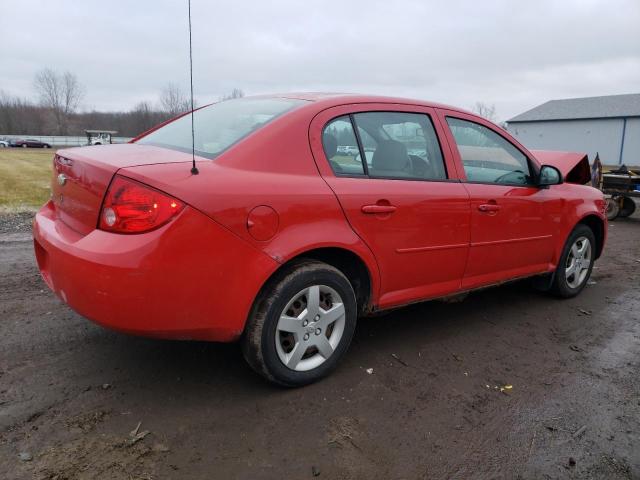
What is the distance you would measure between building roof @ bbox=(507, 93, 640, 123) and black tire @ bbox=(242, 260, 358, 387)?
167 ft

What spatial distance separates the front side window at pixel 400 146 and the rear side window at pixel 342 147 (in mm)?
71

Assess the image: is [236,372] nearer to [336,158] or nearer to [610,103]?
[336,158]

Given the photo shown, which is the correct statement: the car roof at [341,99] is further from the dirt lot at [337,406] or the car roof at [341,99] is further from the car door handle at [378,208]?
the dirt lot at [337,406]

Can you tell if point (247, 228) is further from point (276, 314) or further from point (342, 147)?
point (342, 147)

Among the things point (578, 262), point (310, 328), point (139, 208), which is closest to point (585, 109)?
point (578, 262)

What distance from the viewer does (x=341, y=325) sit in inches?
118

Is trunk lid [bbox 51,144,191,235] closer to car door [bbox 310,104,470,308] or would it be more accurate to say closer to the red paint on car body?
the red paint on car body

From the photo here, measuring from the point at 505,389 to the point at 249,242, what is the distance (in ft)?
5.94

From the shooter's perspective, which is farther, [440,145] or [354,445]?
[440,145]

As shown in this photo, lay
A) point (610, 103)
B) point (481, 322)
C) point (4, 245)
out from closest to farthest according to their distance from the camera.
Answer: point (481, 322) → point (4, 245) → point (610, 103)

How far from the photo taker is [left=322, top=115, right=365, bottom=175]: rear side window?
2936 millimetres

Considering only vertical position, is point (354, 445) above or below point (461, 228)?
below

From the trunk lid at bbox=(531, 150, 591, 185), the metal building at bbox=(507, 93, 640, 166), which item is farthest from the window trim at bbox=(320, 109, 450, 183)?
the metal building at bbox=(507, 93, 640, 166)

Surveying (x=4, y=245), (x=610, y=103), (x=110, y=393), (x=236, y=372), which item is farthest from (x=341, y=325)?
(x=610, y=103)
